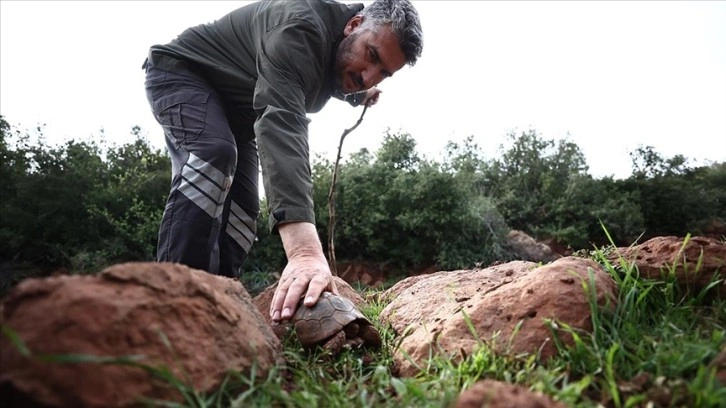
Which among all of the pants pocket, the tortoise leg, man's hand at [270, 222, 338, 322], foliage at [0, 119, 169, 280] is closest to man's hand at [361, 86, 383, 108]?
the pants pocket

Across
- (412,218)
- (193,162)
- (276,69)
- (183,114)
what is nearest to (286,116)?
(276,69)

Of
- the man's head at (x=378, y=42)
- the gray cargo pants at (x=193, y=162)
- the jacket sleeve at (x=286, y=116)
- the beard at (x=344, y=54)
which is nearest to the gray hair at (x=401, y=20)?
the man's head at (x=378, y=42)

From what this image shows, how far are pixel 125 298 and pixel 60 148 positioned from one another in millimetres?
8972

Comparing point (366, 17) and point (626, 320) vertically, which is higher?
point (366, 17)

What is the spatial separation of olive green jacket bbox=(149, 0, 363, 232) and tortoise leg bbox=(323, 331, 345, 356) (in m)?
0.63

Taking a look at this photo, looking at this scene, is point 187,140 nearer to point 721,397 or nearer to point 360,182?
point 721,397

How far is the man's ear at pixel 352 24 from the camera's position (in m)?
3.12

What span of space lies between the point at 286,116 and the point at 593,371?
184cm

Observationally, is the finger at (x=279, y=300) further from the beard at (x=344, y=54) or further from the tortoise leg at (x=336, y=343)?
the beard at (x=344, y=54)

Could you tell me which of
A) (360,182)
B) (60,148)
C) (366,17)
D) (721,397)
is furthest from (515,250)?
(60,148)

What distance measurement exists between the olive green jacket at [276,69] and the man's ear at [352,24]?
0.11 ft

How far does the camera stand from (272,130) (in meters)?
2.39

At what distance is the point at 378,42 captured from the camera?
3039 mm

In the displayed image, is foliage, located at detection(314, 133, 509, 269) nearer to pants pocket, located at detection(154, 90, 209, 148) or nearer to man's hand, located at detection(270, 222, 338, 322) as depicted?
pants pocket, located at detection(154, 90, 209, 148)
